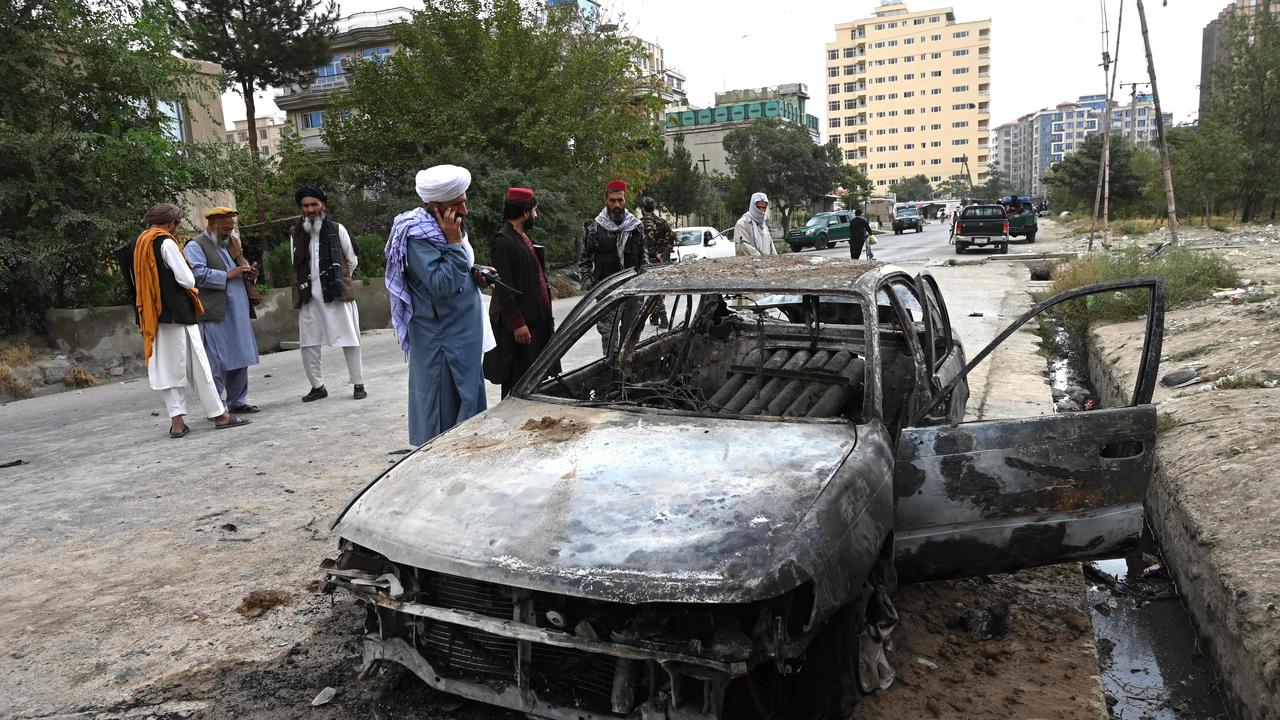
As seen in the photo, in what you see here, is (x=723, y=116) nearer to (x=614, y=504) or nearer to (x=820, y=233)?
(x=820, y=233)

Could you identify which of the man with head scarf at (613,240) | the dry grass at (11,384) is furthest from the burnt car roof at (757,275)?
the dry grass at (11,384)

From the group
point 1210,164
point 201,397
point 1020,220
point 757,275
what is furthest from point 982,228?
point 757,275

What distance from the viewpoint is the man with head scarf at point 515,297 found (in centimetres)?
493

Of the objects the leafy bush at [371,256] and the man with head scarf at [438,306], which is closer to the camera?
the man with head scarf at [438,306]

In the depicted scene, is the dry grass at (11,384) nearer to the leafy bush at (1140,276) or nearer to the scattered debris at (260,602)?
the scattered debris at (260,602)

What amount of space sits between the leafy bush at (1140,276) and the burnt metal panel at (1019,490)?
22.5 feet

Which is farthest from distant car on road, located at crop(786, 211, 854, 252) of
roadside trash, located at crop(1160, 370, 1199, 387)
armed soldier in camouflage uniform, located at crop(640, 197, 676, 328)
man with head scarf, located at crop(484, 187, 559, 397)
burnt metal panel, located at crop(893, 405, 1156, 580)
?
burnt metal panel, located at crop(893, 405, 1156, 580)

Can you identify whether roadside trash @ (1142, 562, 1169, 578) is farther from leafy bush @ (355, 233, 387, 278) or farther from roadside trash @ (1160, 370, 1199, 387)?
leafy bush @ (355, 233, 387, 278)

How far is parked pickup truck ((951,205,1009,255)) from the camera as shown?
2569cm

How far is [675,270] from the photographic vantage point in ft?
13.3

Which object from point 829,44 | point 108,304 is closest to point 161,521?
point 108,304

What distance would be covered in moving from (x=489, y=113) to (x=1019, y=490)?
1710 centimetres

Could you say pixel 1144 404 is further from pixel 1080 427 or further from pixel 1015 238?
pixel 1015 238

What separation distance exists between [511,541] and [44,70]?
9.96 m
